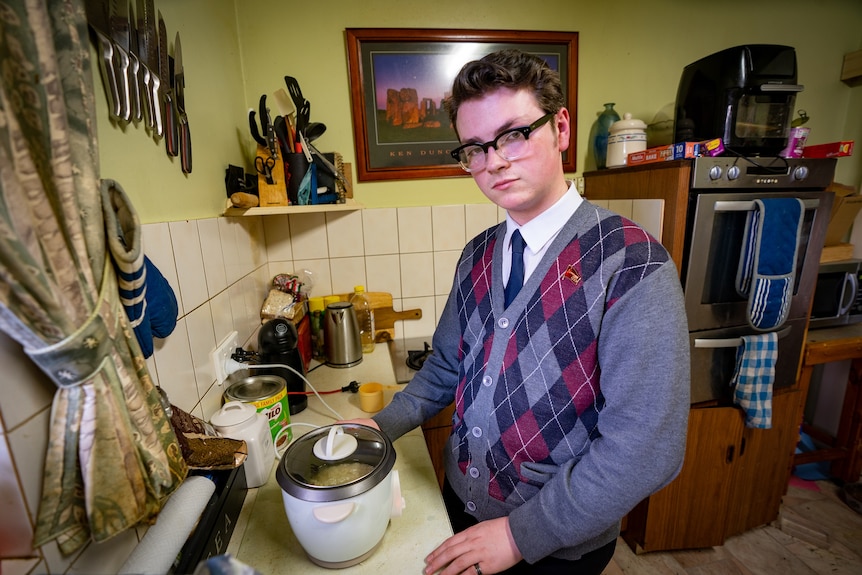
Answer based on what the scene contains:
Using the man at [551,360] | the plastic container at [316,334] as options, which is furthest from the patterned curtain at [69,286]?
the plastic container at [316,334]

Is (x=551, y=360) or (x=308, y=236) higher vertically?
(x=308, y=236)

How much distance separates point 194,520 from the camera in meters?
0.57

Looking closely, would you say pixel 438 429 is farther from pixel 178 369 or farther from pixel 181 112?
pixel 181 112

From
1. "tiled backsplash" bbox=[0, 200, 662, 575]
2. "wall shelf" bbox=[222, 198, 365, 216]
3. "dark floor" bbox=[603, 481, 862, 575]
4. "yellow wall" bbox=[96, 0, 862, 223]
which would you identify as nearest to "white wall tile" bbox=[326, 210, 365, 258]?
"tiled backsplash" bbox=[0, 200, 662, 575]

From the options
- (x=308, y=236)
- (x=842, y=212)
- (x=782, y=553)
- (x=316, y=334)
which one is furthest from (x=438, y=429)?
(x=842, y=212)

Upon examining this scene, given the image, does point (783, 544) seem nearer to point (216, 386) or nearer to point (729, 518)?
point (729, 518)

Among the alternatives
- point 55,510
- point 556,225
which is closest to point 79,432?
point 55,510

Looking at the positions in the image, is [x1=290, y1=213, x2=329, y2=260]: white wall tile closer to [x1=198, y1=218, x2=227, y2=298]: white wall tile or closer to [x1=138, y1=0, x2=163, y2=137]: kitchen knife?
[x1=198, y1=218, x2=227, y2=298]: white wall tile

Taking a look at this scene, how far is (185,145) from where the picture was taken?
966mm

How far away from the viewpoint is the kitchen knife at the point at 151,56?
0.78 m

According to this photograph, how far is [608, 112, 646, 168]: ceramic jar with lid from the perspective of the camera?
5.49 ft

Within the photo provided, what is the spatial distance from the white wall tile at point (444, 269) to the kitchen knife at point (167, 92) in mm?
1135

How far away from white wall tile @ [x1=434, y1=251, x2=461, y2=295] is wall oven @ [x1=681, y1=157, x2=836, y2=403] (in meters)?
0.91

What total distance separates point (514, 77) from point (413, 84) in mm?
1058
